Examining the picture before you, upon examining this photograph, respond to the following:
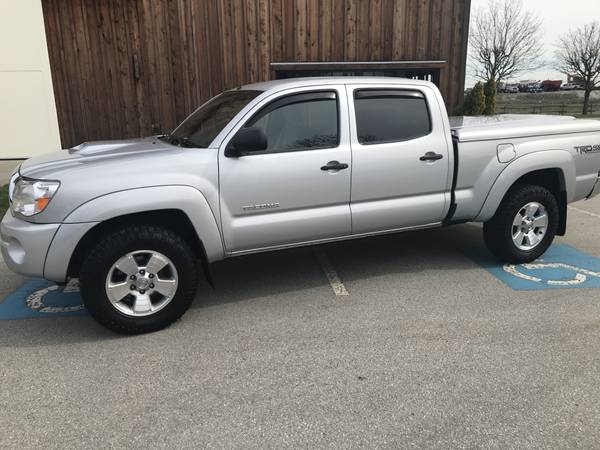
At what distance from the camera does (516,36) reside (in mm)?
34375

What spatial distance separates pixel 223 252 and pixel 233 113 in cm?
117

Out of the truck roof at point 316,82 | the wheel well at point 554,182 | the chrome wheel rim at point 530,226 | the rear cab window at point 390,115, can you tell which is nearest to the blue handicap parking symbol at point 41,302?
the truck roof at point 316,82

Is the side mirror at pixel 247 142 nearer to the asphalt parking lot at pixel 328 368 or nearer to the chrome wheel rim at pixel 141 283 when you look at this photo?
the chrome wheel rim at pixel 141 283

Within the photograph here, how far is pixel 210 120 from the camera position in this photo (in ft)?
14.5

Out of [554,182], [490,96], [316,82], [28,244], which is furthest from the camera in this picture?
[490,96]

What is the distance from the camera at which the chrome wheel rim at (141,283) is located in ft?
12.0

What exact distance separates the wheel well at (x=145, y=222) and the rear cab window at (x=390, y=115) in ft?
5.41

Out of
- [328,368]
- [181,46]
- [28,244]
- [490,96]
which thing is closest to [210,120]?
[28,244]

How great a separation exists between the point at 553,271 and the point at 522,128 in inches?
57.4

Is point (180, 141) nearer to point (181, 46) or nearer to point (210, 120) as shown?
point (210, 120)

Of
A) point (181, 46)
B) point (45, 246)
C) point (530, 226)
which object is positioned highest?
point (181, 46)

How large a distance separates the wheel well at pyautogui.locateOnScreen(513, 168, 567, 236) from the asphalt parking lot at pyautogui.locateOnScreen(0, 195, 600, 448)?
25.0 inches

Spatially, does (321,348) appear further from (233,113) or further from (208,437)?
(233,113)

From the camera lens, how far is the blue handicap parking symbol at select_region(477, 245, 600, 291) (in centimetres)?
462
